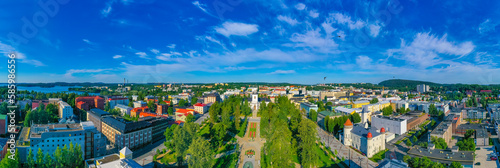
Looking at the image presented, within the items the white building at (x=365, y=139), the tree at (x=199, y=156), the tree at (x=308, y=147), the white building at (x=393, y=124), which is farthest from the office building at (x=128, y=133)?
the white building at (x=393, y=124)

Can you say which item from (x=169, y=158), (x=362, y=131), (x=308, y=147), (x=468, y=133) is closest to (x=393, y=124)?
(x=468, y=133)

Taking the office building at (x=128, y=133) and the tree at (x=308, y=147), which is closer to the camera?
the tree at (x=308, y=147)

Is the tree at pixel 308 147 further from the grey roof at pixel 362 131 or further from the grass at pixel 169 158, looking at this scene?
the grass at pixel 169 158

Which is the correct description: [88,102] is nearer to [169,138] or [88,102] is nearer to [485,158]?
[169,138]

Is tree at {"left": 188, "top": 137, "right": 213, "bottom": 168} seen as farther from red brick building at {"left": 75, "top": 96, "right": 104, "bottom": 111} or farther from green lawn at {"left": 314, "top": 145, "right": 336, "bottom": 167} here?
red brick building at {"left": 75, "top": 96, "right": 104, "bottom": 111}

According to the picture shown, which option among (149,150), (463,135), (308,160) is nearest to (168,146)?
(149,150)

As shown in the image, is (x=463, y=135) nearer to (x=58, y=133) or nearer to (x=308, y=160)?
(x=308, y=160)
